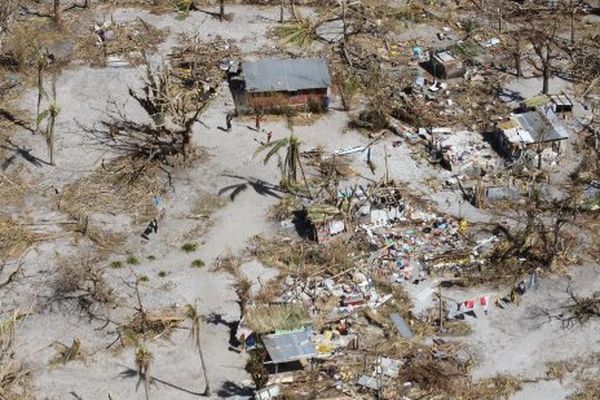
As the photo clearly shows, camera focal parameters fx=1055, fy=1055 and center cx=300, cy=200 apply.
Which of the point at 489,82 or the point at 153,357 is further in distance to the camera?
the point at 489,82

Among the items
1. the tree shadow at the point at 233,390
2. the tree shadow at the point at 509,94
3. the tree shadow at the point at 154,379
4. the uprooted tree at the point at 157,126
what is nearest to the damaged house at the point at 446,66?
the tree shadow at the point at 509,94

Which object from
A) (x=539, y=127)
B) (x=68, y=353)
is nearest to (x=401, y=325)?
(x=68, y=353)

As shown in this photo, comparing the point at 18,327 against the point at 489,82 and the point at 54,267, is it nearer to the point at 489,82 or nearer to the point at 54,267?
the point at 54,267

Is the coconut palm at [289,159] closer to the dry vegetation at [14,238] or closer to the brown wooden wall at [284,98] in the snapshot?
the brown wooden wall at [284,98]

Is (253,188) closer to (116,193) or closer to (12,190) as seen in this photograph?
(116,193)

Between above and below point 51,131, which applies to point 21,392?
below

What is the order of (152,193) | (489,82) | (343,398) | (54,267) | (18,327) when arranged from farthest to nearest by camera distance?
(489,82), (152,193), (54,267), (18,327), (343,398)

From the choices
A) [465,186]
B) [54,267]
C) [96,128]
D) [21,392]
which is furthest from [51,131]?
[465,186]
